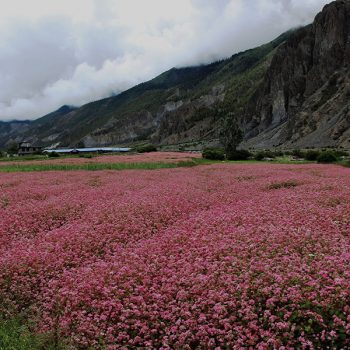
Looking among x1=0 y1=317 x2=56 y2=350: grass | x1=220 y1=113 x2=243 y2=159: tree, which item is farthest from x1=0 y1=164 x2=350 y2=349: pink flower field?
x1=220 y1=113 x2=243 y2=159: tree

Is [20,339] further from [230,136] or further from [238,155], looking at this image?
[230,136]

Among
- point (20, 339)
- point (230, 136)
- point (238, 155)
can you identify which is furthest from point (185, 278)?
point (230, 136)

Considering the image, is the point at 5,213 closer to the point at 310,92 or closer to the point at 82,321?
the point at 82,321

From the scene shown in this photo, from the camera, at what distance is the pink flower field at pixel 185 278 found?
7309 millimetres

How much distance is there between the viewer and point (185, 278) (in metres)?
9.20

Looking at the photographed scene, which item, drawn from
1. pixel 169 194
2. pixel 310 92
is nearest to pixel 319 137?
pixel 310 92

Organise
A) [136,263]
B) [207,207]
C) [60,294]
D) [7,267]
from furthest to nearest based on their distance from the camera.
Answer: [207,207] < [7,267] < [136,263] < [60,294]

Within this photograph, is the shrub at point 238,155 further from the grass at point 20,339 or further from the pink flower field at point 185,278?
the grass at point 20,339

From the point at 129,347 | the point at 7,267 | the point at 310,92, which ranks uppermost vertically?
the point at 310,92

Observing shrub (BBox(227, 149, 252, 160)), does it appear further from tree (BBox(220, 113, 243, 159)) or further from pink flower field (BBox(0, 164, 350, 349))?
pink flower field (BBox(0, 164, 350, 349))

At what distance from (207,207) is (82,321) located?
39.8 ft

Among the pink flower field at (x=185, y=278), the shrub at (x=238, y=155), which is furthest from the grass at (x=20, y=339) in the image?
the shrub at (x=238, y=155)

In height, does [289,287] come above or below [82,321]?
above

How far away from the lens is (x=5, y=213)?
18.1m
